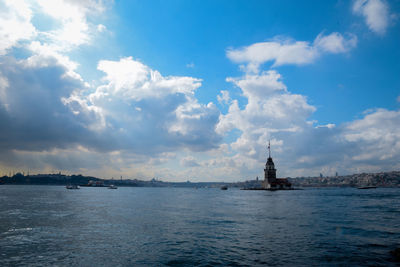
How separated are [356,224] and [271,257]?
21.4 metres

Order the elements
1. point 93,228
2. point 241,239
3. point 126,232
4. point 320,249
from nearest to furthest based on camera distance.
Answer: point 320,249, point 241,239, point 126,232, point 93,228

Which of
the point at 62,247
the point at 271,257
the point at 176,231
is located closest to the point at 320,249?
the point at 271,257

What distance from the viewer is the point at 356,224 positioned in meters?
34.2

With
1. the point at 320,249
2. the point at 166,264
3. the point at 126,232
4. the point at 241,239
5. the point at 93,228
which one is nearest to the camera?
the point at 166,264

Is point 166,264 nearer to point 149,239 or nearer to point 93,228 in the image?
point 149,239

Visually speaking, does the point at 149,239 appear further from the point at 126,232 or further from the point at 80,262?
the point at 80,262

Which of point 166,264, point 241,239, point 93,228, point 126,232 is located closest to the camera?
point 166,264

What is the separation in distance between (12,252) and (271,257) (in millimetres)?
20493

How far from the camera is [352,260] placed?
18719 millimetres

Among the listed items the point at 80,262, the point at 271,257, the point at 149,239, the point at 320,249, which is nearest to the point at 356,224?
the point at 320,249

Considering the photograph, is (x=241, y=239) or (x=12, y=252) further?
(x=241, y=239)

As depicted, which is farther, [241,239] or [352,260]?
[241,239]

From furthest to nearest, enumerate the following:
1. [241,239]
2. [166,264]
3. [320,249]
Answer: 1. [241,239]
2. [320,249]
3. [166,264]

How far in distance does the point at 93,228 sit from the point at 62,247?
31.2 ft
